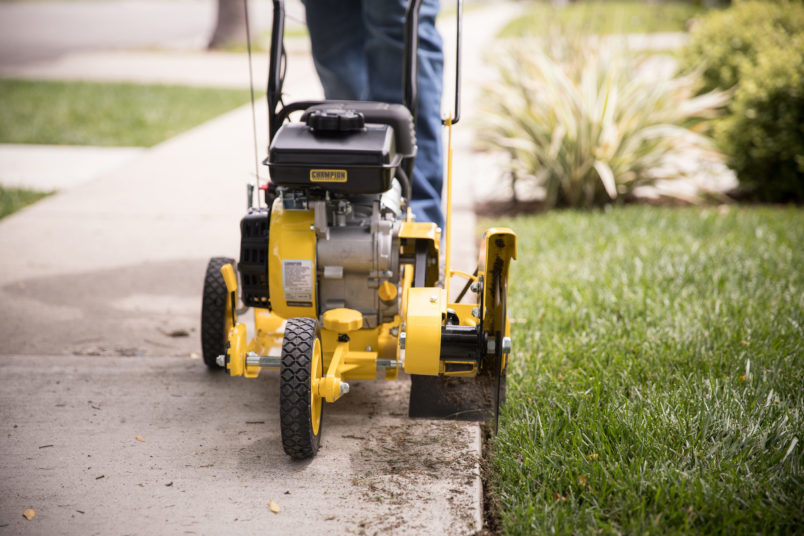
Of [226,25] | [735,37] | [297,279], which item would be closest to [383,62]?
[297,279]

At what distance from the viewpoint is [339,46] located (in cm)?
329

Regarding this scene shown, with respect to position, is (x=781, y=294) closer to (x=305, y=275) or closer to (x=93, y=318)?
(x=305, y=275)

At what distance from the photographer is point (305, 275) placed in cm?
238

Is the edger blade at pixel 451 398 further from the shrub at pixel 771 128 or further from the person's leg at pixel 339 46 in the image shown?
the shrub at pixel 771 128

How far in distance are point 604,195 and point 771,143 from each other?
1.08m

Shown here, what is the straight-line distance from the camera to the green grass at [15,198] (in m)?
4.72

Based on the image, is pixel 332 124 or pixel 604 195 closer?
pixel 332 124

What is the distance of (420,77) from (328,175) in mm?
1078

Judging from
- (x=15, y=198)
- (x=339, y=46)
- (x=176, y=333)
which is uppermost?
(x=339, y=46)

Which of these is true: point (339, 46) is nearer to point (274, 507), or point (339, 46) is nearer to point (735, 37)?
point (274, 507)

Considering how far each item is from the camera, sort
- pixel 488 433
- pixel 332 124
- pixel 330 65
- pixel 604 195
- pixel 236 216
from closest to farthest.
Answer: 1. pixel 332 124
2. pixel 488 433
3. pixel 330 65
4. pixel 236 216
5. pixel 604 195

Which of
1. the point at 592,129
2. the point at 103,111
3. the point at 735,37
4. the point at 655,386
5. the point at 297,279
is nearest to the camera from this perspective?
the point at 297,279

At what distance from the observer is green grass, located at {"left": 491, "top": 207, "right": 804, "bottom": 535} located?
1.98m

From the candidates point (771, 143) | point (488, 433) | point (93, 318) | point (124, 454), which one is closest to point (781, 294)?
point (488, 433)
